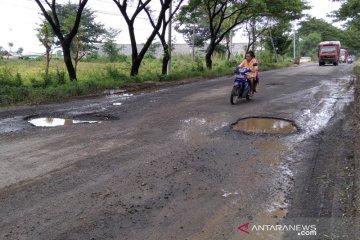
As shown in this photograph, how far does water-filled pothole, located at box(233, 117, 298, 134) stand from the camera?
7.44m

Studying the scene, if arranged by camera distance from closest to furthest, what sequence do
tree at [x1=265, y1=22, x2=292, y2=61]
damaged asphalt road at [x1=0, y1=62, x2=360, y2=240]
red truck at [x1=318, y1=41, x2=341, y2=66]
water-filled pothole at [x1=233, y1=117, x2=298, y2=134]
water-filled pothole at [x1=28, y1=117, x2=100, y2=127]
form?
damaged asphalt road at [x1=0, y1=62, x2=360, y2=240] → water-filled pothole at [x1=233, y1=117, x2=298, y2=134] → water-filled pothole at [x1=28, y1=117, x2=100, y2=127] → red truck at [x1=318, y1=41, x2=341, y2=66] → tree at [x1=265, y1=22, x2=292, y2=61]

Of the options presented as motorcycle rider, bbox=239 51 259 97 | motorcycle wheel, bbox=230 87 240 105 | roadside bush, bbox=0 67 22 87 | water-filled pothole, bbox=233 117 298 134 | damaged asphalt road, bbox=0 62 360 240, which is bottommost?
damaged asphalt road, bbox=0 62 360 240

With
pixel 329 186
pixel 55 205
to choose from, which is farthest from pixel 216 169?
pixel 55 205

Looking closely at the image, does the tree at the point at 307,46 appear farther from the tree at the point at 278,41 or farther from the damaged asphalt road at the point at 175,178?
the damaged asphalt road at the point at 175,178

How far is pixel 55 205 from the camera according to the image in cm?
401

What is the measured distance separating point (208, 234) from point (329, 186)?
1.98 metres

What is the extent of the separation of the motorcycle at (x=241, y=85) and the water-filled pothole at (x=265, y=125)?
2565 mm

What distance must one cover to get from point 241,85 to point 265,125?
139 inches

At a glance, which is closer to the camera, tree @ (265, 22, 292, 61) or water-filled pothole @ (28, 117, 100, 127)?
water-filled pothole @ (28, 117, 100, 127)

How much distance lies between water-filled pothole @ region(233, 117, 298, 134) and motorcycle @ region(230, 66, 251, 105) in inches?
101

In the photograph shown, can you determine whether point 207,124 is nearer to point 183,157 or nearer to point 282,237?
point 183,157

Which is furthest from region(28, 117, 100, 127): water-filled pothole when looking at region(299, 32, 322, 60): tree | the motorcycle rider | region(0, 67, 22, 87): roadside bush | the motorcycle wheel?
region(299, 32, 322, 60): tree

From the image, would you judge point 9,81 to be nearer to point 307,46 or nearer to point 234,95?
point 234,95

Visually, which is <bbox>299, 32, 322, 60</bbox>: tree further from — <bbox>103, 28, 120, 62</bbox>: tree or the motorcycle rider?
the motorcycle rider
